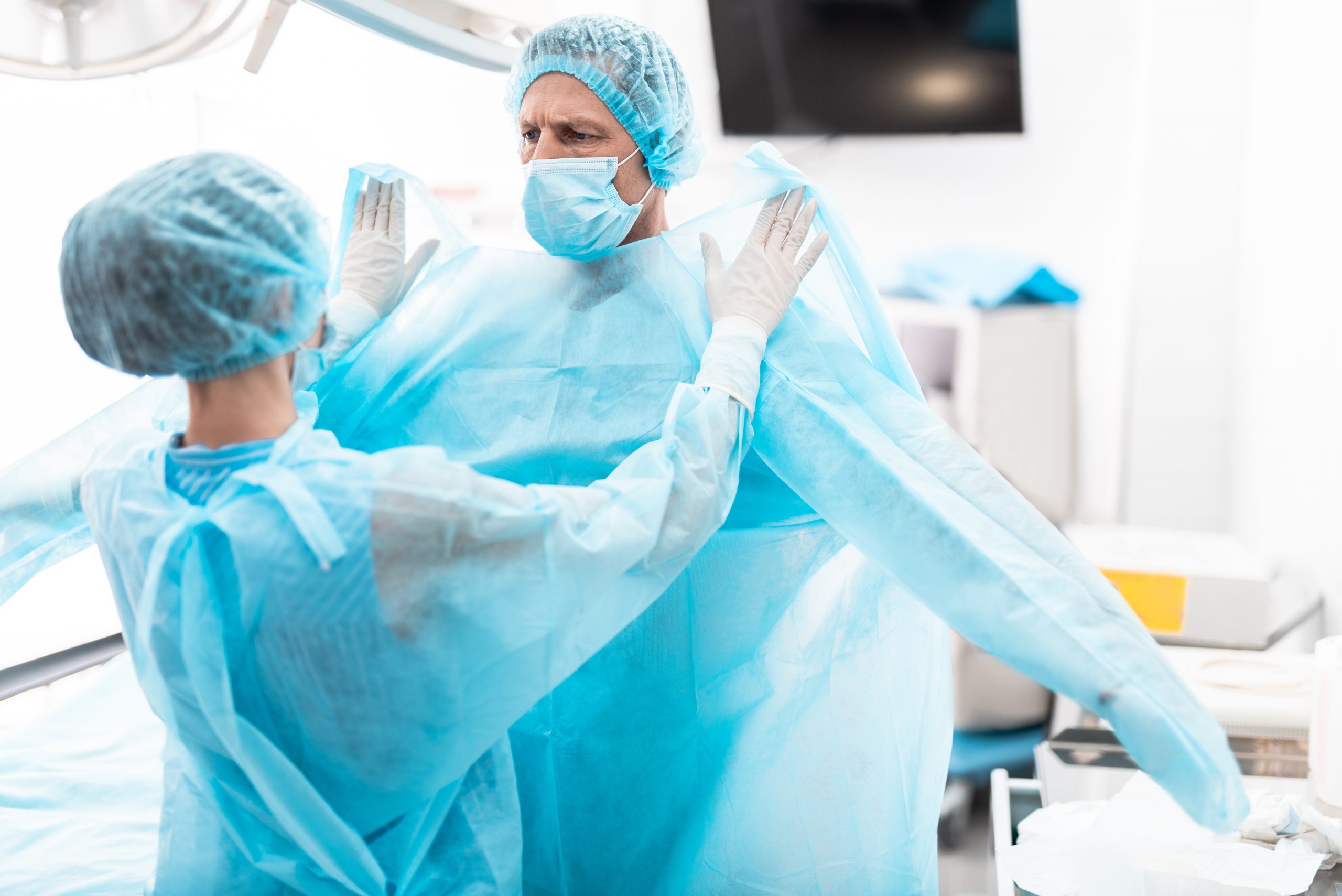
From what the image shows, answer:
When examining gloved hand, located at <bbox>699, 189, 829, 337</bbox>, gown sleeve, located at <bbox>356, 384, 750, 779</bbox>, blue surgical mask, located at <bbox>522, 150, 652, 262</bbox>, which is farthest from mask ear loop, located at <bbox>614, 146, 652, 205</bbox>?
gown sleeve, located at <bbox>356, 384, 750, 779</bbox>

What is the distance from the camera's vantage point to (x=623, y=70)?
1.19 metres

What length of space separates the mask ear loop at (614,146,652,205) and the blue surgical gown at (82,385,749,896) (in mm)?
450

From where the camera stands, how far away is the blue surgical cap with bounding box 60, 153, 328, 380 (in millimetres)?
780

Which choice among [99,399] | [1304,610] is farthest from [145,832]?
[1304,610]

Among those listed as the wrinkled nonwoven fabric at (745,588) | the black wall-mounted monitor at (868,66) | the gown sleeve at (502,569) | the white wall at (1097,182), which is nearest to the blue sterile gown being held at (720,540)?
the wrinkled nonwoven fabric at (745,588)

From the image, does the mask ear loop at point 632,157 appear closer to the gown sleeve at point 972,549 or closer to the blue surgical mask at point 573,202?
the blue surgical mask at point 573,202

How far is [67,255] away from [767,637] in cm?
80

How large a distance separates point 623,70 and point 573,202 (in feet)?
0.58

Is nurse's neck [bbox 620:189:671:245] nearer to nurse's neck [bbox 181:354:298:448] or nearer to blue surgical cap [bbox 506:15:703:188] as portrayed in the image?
blue surgical cap [bbox 506:15:703:188]

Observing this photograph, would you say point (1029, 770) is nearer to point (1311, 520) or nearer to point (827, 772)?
point (1311, 520)

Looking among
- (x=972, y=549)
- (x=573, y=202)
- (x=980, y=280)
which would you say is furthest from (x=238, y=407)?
(x=980, y=280)

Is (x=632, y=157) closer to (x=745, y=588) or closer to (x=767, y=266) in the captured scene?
(x=767, y=266)

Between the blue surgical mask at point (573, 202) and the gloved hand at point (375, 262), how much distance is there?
0.23 metres

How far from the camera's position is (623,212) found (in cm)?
121
